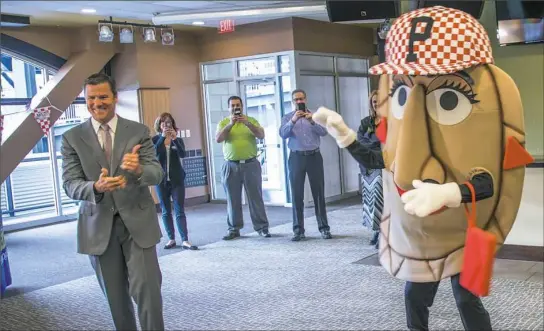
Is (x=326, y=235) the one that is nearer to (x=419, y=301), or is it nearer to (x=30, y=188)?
(x=419, y=301)

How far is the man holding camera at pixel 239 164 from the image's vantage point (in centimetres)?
559

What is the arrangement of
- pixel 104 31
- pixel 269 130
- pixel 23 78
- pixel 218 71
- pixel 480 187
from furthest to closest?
pixel 218 71 → pixel 269 130 → pixel 23 78 → pixel 104 31 → pixel 480 187

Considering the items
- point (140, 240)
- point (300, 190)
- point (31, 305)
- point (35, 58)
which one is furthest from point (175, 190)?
point (35, 58)

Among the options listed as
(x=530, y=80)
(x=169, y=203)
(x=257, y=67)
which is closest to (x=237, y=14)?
(x=257, y=67)

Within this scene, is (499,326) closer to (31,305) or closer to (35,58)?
(31,305)

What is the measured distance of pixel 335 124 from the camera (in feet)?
6.84

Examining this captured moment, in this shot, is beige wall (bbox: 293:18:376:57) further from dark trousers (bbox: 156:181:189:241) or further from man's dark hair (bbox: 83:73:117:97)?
man's dark hair (bbox: 83:73:117:97)

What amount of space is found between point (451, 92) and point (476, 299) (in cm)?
78

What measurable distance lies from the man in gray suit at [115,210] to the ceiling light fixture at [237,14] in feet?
13.7

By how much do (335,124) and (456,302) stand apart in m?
0.85

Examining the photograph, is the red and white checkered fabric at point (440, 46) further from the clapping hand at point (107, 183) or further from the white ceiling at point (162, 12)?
the white ceiling at point (162, 12)

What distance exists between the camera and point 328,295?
370cm

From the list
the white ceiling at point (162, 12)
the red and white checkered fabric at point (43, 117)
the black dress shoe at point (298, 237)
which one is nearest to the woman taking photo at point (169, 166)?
the black dress shoe at point (298, 237)

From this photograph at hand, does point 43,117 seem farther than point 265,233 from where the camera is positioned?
Yes
